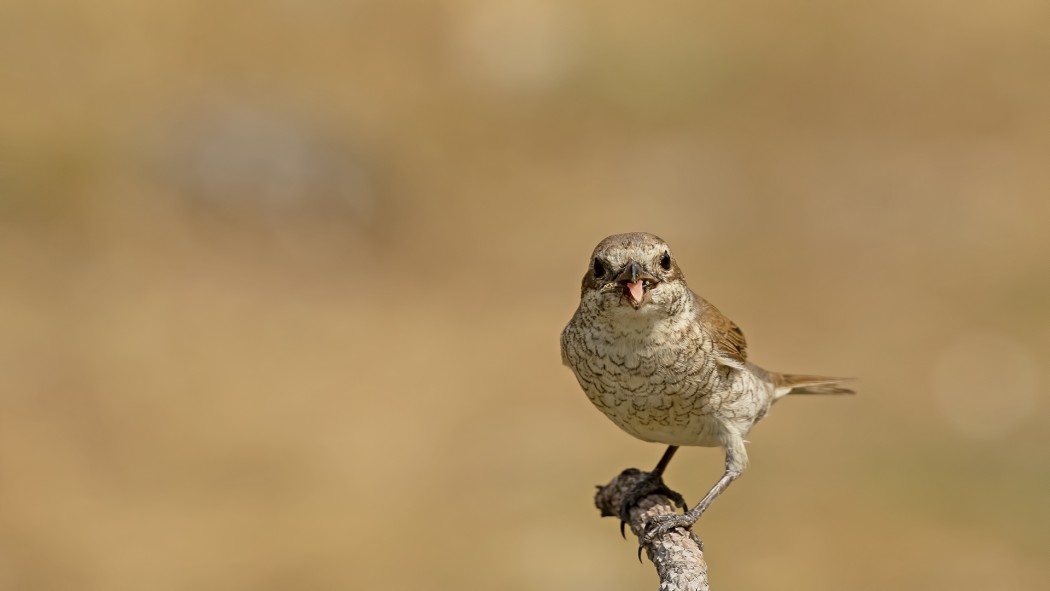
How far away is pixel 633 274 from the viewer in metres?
6.07

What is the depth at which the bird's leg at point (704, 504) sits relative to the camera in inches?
250

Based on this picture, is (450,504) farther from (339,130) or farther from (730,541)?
(339,130)

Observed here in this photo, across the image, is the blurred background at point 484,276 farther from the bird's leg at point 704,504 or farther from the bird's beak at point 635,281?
the bird's beak at point 635,281

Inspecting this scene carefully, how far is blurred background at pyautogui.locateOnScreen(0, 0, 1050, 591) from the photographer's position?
17.3m

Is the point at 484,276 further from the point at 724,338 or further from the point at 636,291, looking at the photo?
the point at 636,291

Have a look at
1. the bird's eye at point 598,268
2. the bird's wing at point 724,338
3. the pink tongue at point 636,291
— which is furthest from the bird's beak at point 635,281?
the bird's wing at point 724,338

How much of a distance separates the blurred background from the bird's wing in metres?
10.00

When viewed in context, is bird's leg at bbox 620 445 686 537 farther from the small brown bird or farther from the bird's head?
the bird's head

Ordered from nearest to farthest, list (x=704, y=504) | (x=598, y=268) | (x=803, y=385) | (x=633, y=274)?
(x=633, y=274), (x=598, y=268), (x=704, y=504), (x=803, y=385)

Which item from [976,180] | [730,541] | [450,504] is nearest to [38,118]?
[450,504]

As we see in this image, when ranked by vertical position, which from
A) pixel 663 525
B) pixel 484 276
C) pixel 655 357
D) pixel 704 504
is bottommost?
pixel 663 525

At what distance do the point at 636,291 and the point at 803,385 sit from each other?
2.45 m

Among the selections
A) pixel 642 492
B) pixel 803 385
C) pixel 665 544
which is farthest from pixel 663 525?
pixel 803 385

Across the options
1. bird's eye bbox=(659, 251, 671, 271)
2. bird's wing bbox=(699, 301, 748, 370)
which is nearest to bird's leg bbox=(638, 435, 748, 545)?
bird's wing bbox=(699, 301, 748, 370)
